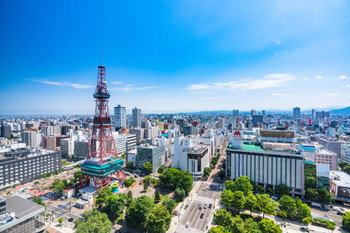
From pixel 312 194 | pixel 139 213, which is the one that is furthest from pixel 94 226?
pixel 312 194

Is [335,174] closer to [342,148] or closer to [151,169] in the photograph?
[342,148]

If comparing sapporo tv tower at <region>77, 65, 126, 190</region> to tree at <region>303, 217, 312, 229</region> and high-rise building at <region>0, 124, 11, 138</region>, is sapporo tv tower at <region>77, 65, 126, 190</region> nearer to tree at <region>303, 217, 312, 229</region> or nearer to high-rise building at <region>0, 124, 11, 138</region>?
tree at <region>303, 217, 312, 229</region>

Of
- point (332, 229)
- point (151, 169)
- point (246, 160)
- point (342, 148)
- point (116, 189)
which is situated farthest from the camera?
point (342, 148)

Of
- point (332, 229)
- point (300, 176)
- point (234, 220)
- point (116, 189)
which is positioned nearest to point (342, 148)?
point (300, 176)

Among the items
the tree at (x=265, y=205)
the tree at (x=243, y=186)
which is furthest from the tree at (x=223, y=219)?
the tree at (x=243, y=186)

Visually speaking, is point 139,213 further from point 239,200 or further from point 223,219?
point 239,200

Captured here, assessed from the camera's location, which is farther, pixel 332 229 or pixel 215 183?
pixel 215 183

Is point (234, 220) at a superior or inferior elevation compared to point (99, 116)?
inferior

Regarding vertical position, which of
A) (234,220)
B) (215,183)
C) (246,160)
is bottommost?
(215,183)
